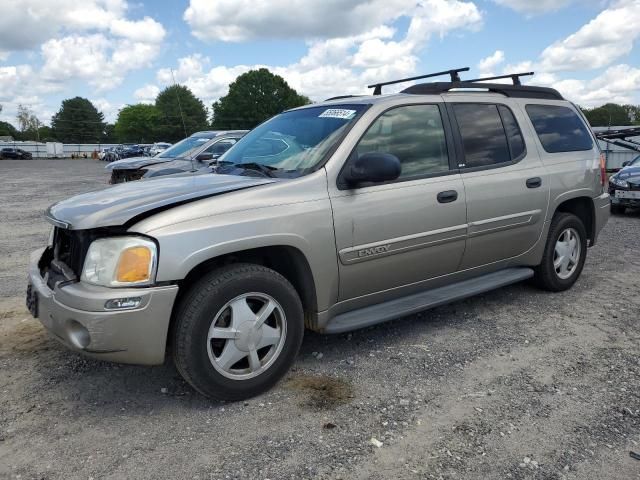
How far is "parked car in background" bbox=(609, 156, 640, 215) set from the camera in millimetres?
10419

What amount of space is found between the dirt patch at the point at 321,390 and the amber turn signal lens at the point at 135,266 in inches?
45.8

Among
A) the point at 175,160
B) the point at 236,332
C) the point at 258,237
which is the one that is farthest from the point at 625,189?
the point at 236,332

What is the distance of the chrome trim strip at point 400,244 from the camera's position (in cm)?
347

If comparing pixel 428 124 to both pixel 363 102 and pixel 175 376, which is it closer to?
pixel 363 102

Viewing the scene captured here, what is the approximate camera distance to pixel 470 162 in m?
4.18

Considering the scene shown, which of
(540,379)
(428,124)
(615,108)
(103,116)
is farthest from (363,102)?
(103,116)

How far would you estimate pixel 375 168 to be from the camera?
10.8ft

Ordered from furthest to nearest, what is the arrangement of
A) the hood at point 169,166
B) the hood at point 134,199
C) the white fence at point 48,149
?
the white fence at point 48,149, the hood at point 169,166, the hood at point 134,199

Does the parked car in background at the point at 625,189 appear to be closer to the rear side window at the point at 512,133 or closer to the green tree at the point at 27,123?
the rear side window at the point at 512,133

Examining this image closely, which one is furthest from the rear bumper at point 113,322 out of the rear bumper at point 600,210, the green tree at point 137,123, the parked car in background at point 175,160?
the green tree at point 137,123

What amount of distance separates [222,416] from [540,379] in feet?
6.43

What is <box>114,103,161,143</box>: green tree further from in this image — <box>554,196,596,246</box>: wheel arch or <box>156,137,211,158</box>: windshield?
<box>554,196,596,246</box>: wheel arch

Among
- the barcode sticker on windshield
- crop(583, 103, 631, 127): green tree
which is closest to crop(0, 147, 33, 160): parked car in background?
crop(583, 103, 631, 127): green tree

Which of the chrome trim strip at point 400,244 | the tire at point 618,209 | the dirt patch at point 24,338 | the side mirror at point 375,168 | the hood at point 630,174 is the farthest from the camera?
the tire at point 618,209
